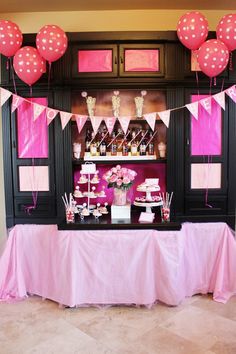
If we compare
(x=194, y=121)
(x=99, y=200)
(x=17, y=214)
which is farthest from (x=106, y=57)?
(x=17, y=214)

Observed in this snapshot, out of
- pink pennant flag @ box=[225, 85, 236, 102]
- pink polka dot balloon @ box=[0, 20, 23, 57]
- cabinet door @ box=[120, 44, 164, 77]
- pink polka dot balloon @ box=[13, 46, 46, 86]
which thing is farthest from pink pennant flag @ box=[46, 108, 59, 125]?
pink pennant flag @ box=[225, 85, 236, 102]

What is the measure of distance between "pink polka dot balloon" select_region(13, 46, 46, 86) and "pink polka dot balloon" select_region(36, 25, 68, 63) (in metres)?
0.08

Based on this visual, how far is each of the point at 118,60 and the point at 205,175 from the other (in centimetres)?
135

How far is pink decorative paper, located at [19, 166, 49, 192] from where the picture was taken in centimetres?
322

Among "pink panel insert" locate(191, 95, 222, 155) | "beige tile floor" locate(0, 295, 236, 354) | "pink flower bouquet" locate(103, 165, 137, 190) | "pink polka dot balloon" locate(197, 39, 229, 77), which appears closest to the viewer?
"beige tile floor" locate(0, 295, 236, 354)

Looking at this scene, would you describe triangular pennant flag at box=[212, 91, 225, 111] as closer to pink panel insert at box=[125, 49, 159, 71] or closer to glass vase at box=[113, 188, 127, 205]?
pink panel insert at box=[125, 49, 159, 71]

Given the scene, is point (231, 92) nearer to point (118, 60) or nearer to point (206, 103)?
point (206, 103)

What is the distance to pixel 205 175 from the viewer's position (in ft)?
10.5

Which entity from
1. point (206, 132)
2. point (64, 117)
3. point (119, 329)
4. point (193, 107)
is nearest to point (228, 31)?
point (193, 107)

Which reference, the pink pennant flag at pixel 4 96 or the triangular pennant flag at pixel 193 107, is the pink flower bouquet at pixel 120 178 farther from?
the pink pennant flag at pixel 4 96

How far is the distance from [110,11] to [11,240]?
2472 mm

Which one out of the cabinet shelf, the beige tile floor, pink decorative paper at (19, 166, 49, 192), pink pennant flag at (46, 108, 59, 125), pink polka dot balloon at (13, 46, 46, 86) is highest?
pink polka dot balloon at (13, 46, 46, 86)

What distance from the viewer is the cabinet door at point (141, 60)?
310 cm

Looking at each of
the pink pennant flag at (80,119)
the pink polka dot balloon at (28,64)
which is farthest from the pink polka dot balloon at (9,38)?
the pink pennant flag at (80,119)
